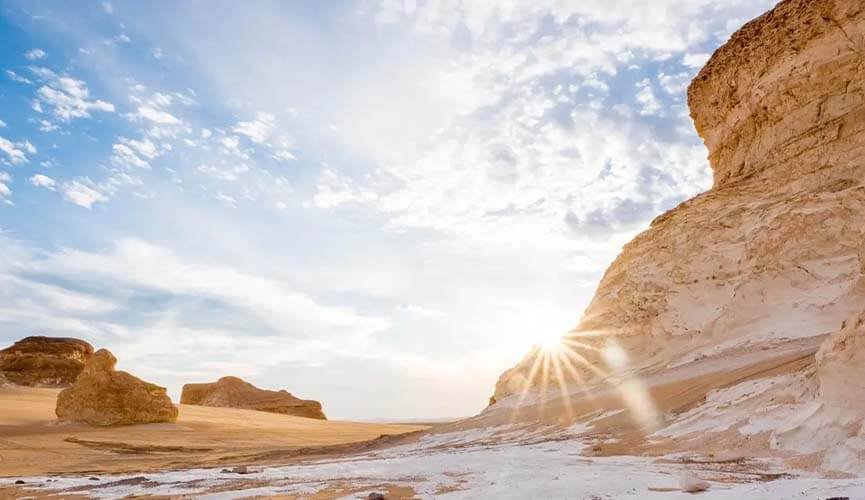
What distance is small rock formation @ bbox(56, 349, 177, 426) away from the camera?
79.9ft

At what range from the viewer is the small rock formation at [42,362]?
42312 mm

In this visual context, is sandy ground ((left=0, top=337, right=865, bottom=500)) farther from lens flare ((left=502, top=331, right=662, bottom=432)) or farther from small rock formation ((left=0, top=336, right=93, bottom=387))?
small rock formation ((left=0, top=336, right=93, bottom=387))

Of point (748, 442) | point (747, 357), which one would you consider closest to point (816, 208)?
point (747, 357)

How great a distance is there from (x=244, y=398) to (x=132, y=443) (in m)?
34.4

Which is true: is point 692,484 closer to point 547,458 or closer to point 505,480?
point 505,480

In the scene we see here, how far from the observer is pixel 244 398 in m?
53.5

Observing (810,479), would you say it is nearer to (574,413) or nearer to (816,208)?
(574,413)

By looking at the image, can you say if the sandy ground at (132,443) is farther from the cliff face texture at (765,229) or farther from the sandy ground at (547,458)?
the cliff face texture at (765,229)

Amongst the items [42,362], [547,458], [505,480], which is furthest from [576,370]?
[42,362]

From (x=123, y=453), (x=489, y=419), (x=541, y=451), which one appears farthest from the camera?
(x=489, y=419)

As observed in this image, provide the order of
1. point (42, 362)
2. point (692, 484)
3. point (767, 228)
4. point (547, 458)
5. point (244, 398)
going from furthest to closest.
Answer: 1. point (244, 398)
2. point (42, 362)
3. point (767, 228)
4. point (547, 458)
5. point (692, 484)

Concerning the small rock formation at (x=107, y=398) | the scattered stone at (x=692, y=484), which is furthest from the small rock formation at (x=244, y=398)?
the scattered stone at (x=692, y=484)

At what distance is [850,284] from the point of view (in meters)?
14.5

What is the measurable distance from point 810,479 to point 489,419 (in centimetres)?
1428
